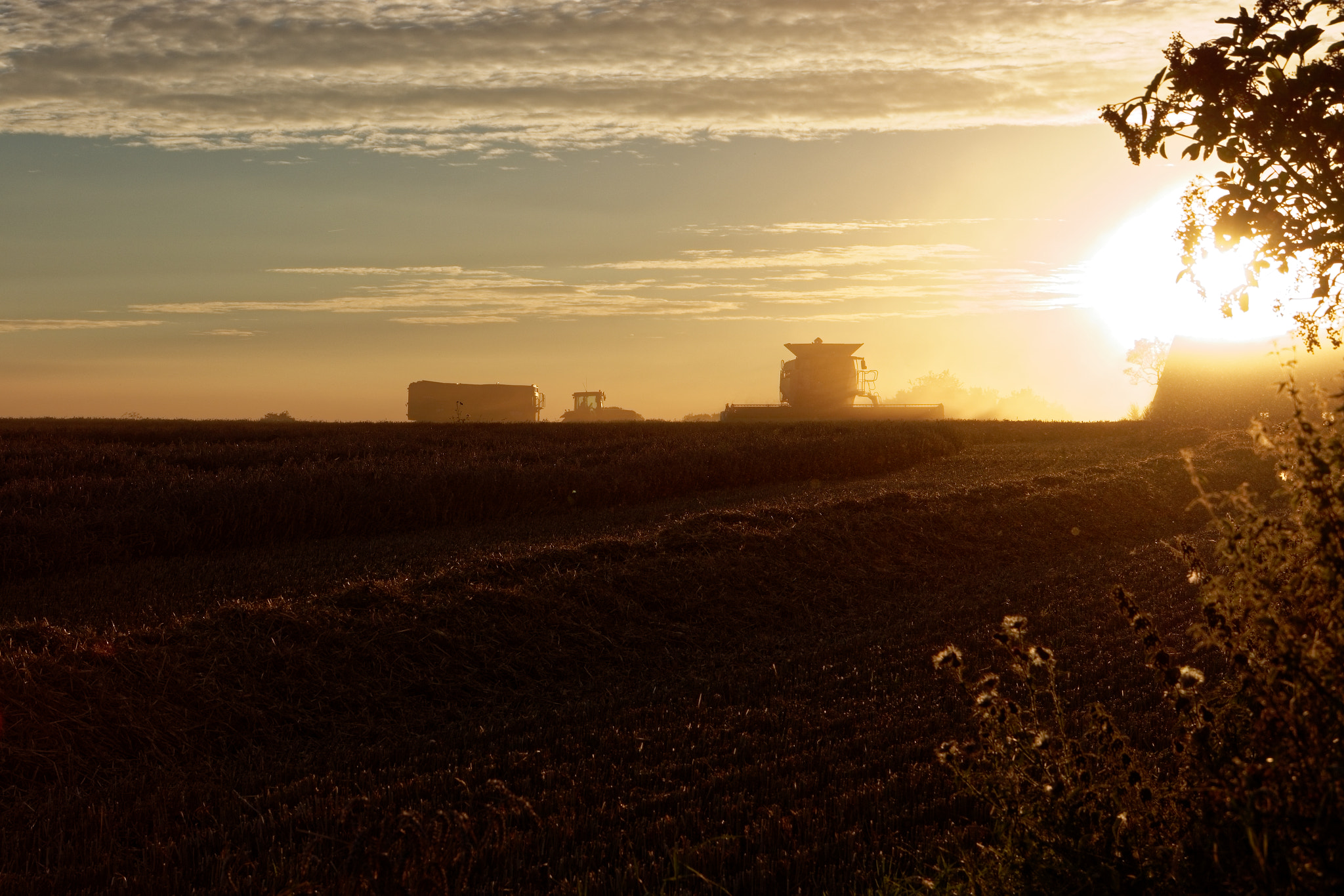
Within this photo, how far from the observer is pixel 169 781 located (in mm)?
7156

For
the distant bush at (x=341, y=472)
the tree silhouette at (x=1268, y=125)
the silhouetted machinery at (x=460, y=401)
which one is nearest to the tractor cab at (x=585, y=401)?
the silhouetted machinery at (x=460, y=401)

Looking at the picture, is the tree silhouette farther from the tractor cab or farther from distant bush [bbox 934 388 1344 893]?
the tractor cab

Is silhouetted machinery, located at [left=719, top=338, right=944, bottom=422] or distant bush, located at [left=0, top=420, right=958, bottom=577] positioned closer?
distant bush, located at [left=0, top=420, right=958, bottom=577]

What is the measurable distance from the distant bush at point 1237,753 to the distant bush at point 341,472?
550 inches

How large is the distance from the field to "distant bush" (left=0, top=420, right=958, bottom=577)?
0.09 metres

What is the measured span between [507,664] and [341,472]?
1045cm

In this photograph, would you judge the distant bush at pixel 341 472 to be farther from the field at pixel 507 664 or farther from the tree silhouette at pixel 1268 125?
the tree silhouette at pixel 1268 125

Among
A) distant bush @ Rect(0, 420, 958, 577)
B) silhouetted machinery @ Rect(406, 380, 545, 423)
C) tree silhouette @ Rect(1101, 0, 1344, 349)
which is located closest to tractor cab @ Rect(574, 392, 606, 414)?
silhouetted machinery @ Rect(406, 380, 545, 423)

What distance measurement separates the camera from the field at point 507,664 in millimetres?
5633

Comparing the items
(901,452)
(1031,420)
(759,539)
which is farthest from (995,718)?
(1031,420)

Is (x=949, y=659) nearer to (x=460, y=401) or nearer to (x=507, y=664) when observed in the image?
(x=507, y=664)

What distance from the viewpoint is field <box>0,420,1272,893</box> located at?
563cm

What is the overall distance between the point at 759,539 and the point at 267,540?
7596 mm

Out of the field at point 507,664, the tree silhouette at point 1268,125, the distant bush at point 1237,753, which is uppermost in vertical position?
the tree silhouette at point 1268,125
